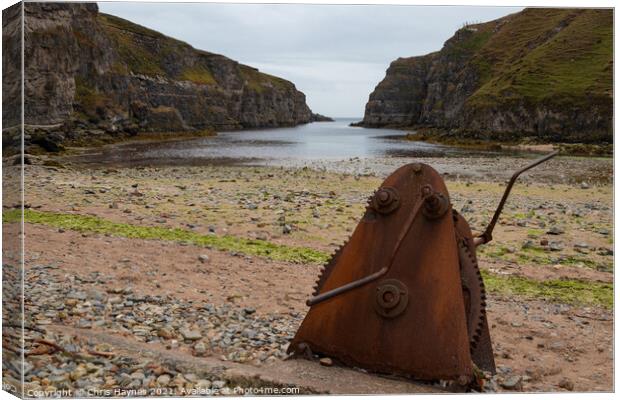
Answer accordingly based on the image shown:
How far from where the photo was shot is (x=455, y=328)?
5.07m

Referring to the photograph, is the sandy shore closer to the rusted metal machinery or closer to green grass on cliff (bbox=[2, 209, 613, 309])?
green grass on cliff (bbox=[2, 209, 613, 309])

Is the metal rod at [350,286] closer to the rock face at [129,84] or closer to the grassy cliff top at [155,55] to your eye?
the rock face at [129,84]

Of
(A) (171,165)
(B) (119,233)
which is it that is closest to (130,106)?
(A) (171,165)

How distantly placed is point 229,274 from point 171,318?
280 centimetres

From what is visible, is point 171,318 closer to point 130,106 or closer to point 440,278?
point 440,278

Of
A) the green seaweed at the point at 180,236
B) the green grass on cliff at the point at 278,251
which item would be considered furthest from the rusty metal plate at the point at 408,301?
the green seaweed at the point at 180,236

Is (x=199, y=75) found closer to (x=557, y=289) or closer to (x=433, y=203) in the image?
(x=557, y=289)

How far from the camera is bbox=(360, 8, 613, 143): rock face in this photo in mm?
25198

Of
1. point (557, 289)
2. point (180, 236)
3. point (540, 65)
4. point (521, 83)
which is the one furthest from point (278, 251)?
point (521, 83)

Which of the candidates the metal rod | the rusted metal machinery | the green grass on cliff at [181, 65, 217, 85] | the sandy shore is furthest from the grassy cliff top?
the metal rod

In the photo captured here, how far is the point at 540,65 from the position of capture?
41.7 m

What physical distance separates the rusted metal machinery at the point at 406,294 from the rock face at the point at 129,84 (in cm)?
2269

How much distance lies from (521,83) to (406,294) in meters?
49.6

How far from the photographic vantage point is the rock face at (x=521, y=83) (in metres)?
25.2
